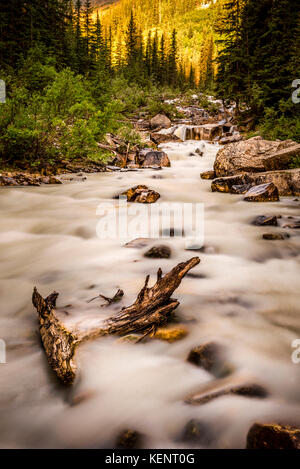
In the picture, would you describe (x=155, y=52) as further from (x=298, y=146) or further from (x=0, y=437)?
(x=0, y=437)

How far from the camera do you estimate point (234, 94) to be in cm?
2270

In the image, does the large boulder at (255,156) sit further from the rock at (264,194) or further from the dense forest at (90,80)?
the dense forest at (90,80)

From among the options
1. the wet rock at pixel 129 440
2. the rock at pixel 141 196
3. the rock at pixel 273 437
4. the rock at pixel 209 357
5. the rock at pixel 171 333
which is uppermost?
the rock at pixel 141 196

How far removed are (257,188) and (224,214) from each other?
5.71ft

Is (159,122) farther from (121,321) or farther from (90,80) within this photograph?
(121,321)

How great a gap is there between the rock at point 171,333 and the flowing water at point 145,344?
5 cm

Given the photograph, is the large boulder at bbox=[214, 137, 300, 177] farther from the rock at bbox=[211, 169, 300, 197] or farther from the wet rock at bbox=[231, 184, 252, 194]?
the wet rock at bbox=[231, 184, 252, 194]

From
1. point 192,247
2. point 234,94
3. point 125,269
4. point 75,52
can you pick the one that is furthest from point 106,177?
point 75,52

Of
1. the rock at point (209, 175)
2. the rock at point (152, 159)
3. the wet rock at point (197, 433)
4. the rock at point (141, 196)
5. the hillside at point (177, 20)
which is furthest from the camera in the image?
the hillside at point (177, 20)

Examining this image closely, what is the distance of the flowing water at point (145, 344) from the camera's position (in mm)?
1673
